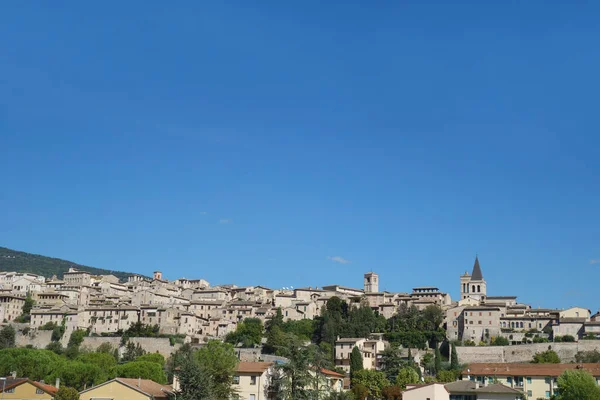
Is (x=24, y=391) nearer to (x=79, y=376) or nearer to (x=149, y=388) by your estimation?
(x=149, y=388)

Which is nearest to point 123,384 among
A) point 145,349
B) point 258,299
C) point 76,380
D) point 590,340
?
point 76,380

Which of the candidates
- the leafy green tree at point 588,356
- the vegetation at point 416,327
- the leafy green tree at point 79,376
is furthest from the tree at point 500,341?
the leafy green tree at point 79,376

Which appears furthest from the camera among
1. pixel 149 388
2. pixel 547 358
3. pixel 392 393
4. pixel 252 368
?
pixel 547 358

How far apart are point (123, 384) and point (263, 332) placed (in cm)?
5383

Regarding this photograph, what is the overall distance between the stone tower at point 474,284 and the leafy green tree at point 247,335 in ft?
124

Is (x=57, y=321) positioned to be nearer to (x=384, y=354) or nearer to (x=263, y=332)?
(x=263, y=332)

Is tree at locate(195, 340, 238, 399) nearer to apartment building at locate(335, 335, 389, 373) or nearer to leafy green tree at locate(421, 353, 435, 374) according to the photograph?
apartment building at locate(335, 335, 389, 373)

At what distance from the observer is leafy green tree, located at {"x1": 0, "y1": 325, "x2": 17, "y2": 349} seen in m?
95.2

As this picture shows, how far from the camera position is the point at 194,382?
4450 cm

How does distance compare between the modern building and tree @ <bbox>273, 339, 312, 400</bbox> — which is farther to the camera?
the modern building

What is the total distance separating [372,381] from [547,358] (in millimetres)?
24140

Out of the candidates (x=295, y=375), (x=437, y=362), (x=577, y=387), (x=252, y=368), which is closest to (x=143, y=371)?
(x=252, y=368)

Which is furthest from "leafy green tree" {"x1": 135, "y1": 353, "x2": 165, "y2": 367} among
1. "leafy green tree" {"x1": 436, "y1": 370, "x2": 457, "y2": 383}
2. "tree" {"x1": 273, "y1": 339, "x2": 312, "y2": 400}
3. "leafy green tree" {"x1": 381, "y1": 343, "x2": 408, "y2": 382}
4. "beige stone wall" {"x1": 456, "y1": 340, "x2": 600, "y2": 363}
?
"tree" {"x1": 273, "y1": 339, "x2": 312, "y2": 400}

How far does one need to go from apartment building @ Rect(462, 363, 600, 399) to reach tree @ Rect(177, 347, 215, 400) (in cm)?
2377
